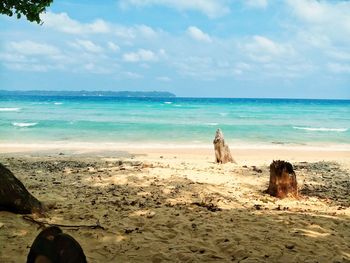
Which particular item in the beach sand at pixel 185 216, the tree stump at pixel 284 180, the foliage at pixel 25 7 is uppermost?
the foliage at pixel 25 7

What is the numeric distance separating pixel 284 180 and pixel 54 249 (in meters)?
6.23

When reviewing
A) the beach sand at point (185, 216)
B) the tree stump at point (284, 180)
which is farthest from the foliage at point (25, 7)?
the tree stump at point (284, 180)

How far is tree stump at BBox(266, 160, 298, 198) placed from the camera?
8516 millimetres

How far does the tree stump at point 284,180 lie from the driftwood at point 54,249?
599 centimetres

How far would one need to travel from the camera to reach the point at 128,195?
817 cm

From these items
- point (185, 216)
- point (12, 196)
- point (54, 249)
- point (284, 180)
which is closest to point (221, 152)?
point (284, 180)

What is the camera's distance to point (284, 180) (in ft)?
28.0

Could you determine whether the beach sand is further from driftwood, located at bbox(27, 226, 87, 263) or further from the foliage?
the foliage

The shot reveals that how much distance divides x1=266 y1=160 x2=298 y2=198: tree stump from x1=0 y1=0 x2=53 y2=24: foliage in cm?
672

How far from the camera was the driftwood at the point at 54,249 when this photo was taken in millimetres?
3449

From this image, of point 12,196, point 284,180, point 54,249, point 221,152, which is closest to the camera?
point 54,249

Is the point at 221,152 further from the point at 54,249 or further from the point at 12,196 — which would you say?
the point at 54,249

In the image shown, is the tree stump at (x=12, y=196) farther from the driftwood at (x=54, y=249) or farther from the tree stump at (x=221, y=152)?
the tree stump at (x=221, y=152)

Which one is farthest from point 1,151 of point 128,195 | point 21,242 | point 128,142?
point 21,242
